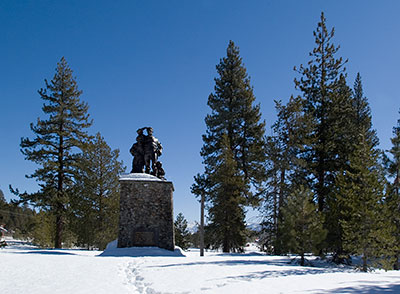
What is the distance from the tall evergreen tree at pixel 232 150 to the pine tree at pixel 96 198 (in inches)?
273

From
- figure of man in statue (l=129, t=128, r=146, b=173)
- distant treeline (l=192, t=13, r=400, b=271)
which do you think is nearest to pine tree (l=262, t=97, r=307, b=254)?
distant treeline (l=192, t=13, r=400, b=271)

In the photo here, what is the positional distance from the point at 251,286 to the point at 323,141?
13.6 meters

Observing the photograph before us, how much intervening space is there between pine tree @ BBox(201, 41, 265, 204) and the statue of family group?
6.13 m

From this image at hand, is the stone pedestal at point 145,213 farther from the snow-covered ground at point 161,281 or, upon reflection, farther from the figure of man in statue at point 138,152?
the snow-covered ground at point 161,281

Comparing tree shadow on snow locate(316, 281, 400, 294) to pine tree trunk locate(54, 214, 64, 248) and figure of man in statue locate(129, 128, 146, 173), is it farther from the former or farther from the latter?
pine tree trunk locate(54, 214, 64, 248)

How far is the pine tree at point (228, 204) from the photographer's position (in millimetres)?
20203

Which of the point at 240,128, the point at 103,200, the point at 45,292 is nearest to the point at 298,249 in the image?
the point at 45,292

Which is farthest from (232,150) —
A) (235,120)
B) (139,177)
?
(139,177)

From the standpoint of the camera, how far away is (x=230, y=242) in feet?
68.7

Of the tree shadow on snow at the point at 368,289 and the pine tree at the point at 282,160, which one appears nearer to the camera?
the tree shadow on snow at the point at 368,289

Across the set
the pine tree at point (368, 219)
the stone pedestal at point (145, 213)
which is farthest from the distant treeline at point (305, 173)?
the stone pedestal at point (145, 213)

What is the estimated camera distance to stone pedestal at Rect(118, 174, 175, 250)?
15.9m

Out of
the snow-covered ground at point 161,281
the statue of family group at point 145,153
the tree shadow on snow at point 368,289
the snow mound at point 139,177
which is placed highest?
the statue of family group at point 145,153

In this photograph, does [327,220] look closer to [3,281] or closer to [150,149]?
[150,149]
